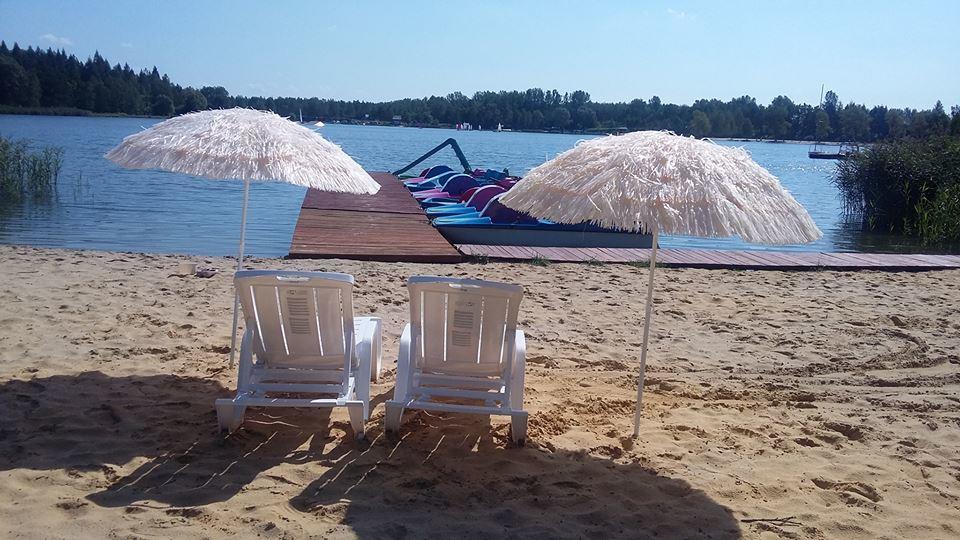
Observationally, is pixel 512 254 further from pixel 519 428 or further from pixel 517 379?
pixel 519 428

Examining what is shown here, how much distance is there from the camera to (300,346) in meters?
4.03

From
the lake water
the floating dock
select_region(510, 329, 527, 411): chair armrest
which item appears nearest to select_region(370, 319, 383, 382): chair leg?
select_region(510, 329, 527, 411): chair armrest

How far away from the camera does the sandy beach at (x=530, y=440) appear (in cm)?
312

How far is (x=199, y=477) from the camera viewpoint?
3.35 metres

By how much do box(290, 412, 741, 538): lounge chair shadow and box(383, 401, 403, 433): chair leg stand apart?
69mm

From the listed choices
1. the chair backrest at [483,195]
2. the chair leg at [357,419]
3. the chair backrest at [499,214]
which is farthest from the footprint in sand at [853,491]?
the chair backrest at [483,195]

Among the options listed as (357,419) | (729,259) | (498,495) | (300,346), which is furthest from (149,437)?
(729,259)

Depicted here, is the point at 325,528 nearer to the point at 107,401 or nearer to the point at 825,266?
the point at 107,401

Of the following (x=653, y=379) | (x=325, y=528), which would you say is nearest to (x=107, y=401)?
(x=325, y=528)

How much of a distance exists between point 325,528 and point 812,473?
2.21m

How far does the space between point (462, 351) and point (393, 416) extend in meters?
0.47

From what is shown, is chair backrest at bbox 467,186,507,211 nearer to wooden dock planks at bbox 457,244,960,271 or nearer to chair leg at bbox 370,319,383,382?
wooden dock planks at bbox 457,244,960,271

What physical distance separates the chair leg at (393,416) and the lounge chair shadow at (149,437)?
20cm

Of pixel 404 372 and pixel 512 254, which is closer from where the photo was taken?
pixel 404 372
